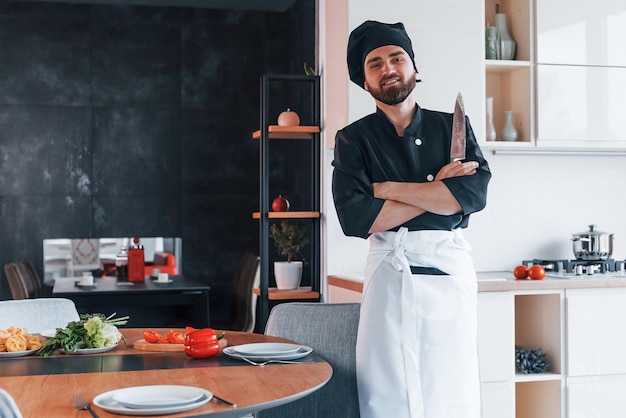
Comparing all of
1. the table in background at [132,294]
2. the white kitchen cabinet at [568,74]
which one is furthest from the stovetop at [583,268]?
the table in background at [132,294]

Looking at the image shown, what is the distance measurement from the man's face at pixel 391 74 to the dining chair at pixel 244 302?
320 centimetres

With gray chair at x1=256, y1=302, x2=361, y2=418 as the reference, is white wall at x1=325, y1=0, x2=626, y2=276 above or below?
above

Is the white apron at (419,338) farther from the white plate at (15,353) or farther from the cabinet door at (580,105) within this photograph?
the cabinet door at (580,105)

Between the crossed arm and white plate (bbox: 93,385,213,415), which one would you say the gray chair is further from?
white plate (bbox: 93,385,213,415)

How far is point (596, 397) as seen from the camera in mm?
3754

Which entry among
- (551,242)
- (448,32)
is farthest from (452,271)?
(551,242)

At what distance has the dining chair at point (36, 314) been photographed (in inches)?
116

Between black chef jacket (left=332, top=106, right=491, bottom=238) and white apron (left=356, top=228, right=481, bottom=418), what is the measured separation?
12cm

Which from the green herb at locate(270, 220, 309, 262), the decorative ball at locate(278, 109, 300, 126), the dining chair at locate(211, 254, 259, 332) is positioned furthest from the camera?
the dining chair at locate(211, 254, 259, 332)

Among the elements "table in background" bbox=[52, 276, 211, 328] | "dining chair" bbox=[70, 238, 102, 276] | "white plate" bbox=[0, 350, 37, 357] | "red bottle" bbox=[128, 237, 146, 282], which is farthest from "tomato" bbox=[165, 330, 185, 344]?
"dining chair" bbox=[70, 238, 102, 276]

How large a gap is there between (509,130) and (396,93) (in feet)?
5.50

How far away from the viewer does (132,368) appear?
209 cm

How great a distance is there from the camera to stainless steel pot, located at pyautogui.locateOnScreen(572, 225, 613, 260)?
4.18m

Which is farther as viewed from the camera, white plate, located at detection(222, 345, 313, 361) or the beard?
the beard
